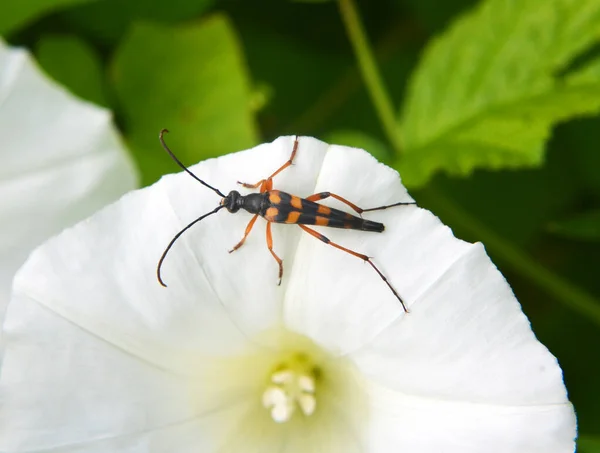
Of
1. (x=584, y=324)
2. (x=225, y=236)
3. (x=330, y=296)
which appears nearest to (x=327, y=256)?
(x=330, y=296)

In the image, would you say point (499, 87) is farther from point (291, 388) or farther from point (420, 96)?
point (291, 388)

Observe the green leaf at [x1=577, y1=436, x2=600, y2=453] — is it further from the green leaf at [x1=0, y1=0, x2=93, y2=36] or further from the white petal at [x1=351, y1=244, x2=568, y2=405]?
the green leaf at [x1=0, y1=0, x2=93, y2=36]

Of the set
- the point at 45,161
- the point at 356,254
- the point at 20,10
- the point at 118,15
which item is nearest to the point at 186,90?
the point at 118,15

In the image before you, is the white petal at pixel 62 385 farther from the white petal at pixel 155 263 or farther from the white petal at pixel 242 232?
the white petal at pixel 242 232

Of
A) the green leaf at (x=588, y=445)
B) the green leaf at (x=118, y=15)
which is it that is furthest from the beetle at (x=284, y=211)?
the green leaf at (x=118, y=15)

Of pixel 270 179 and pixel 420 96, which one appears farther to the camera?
pixel 420 96

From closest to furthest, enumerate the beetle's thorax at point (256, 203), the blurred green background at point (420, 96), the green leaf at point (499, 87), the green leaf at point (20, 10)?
the beetle's thorax at point (256, 203) → the green leaf at point (499, 87) → the blurred green background at point (420, 96) → the green leaf at point (20, 10)
